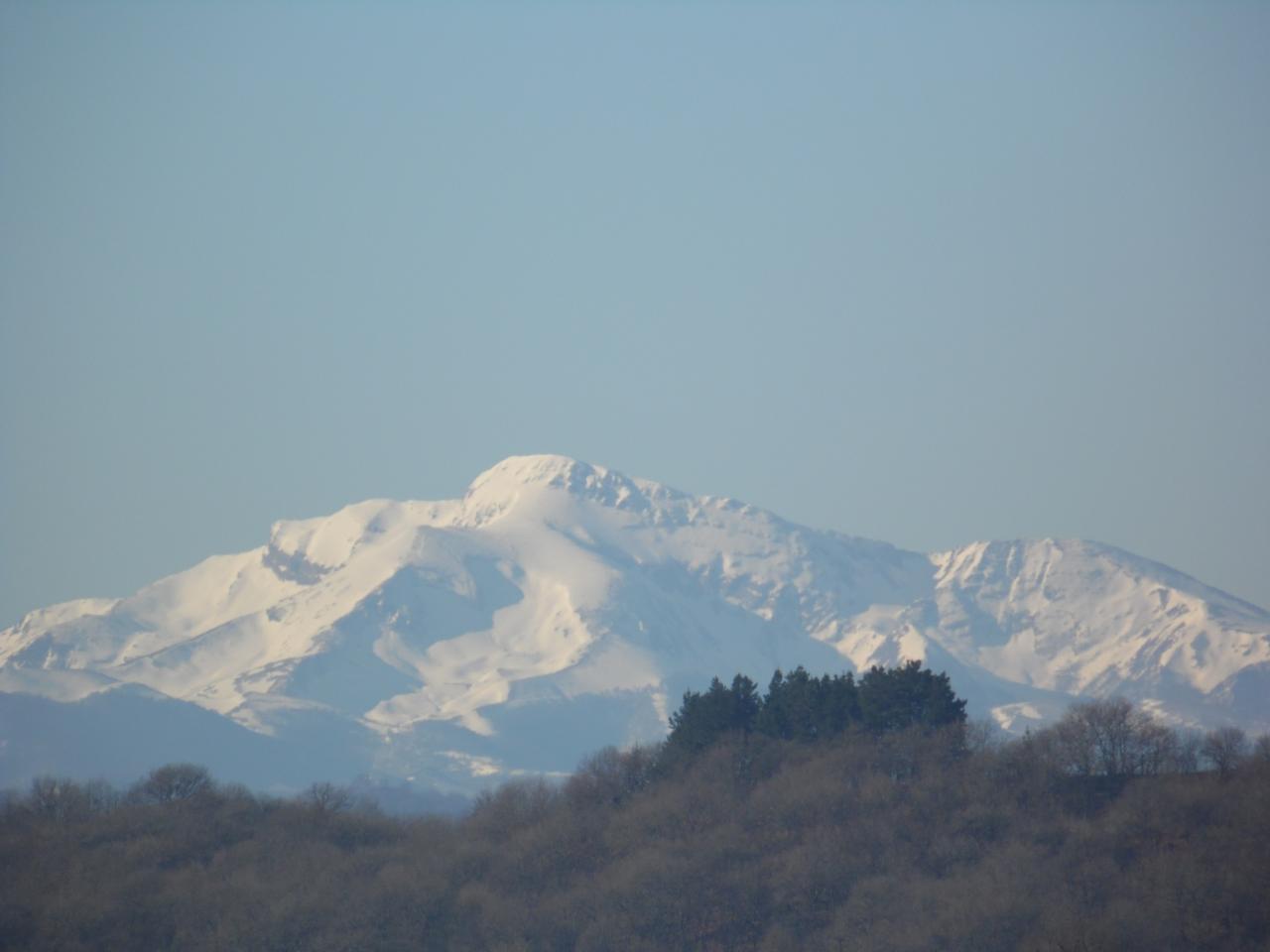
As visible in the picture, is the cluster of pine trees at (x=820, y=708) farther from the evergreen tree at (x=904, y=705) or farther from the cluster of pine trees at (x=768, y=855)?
the cluster of pine trees at (x=768, y=855)

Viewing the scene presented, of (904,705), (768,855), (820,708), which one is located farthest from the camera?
(820,708)

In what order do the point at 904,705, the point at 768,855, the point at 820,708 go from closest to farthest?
the point at 768,855 → the point at 904,705 → the point at 820,708

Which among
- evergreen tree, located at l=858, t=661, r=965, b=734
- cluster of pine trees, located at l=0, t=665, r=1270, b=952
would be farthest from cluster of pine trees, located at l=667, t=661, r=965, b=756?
cluster of pine trees, located at l=0, t=665, r=1270, b=952

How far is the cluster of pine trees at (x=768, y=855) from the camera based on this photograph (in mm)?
69125

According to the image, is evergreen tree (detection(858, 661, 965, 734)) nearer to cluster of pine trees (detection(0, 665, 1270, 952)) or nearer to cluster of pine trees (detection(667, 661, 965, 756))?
cluster of pine trees (detection(667, 661, 965, 756))

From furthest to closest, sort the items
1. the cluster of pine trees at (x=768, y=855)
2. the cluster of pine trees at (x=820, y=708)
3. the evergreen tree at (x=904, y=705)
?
the cluster of pine trees at (x=820, y=708) < the evergreen tree at (x=904, y=705) < the cluster of pine trees at (x=768, y=855)

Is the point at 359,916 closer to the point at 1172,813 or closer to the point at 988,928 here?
the point at 988,928

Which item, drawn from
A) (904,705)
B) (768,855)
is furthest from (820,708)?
(768,855)

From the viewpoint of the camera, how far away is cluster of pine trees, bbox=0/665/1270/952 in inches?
2721

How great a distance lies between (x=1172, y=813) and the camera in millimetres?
73188

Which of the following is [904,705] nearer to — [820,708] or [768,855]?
[820,708]

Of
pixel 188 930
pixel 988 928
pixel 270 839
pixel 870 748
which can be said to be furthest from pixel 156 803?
pixel 988 928

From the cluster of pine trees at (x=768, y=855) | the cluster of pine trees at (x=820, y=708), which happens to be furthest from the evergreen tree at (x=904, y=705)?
the cluster of pine trees at (x=768, y=855)

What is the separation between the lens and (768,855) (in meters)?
78.8
